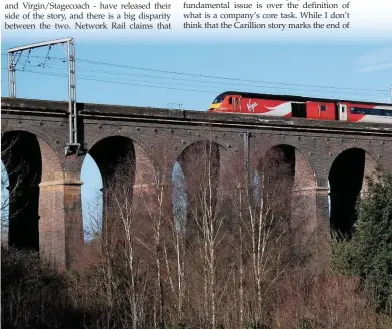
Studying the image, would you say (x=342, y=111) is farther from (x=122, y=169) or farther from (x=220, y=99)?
(x=122, y=169)

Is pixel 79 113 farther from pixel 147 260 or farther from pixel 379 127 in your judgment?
pixel 379 127

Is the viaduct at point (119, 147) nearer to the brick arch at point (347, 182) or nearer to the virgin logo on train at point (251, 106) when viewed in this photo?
the brick arch at point (347, 182)

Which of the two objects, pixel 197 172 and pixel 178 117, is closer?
pixel 197 172

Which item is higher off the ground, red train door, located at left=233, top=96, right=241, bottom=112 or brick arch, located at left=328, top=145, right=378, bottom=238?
red train door, located at left=233, top=96, right=241, bottom=112

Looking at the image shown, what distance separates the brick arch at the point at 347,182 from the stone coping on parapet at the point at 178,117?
4.35 feet

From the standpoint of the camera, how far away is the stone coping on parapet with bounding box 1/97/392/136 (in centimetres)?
3262

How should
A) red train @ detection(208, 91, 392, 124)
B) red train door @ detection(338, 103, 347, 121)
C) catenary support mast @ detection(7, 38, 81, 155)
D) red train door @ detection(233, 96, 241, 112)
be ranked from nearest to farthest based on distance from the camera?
catenary support mast @ detection(7, 38, 81, 155)
red train door @ detection(233, 96, 241, 112)
red train @ detection(208, 91, 392, 124)
red train door @ detection(338, 103, 347, 121)

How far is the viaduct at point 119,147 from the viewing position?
33.1 metres

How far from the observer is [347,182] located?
44.0 metres

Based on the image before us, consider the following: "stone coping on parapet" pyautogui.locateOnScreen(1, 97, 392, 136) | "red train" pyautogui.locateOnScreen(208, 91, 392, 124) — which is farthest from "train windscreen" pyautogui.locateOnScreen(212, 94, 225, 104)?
"stone coping on parapet" pyautogui.locateOnScreen(1, 97, 392, 136)

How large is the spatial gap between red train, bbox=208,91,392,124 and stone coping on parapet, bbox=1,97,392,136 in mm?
1843

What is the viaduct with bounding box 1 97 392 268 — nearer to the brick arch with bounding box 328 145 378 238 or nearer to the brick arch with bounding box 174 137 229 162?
the brick arch with bounding box 174 137 229 162

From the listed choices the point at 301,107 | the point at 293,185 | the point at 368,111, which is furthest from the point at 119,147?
the point at 368,111

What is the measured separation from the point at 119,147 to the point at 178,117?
2.41 metres
